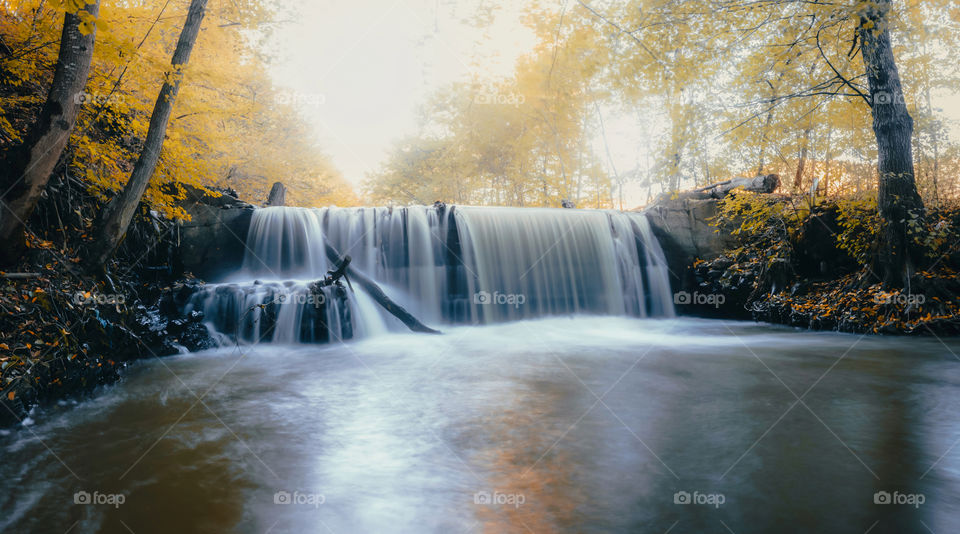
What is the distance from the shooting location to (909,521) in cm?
254

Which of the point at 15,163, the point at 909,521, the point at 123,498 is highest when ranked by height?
the point at 15,163

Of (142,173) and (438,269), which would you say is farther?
(438,269)

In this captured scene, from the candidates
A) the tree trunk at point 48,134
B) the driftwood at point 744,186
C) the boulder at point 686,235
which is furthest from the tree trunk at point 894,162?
the tree trunk at point 48,134

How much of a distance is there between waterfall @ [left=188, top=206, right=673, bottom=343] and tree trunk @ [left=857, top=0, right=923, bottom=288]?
5.07 meters

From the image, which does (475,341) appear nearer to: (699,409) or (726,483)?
(699,409)

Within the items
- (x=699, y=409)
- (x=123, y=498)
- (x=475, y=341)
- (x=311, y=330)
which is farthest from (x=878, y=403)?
(x=311, y=330)

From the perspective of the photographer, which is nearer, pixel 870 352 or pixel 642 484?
pixel 642 484

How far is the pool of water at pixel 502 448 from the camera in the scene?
2.67 metres

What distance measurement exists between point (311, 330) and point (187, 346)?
175 centimetres

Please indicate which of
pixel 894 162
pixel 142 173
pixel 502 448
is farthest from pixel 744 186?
pixel 142 173

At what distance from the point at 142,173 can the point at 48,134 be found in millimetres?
1242

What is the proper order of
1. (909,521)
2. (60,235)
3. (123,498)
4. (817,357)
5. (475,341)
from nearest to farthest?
(909,521) → (123,498) → (60,235) → (817,357) → (475,341)

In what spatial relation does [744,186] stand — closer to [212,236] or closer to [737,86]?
[737,86]

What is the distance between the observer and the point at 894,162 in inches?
291
